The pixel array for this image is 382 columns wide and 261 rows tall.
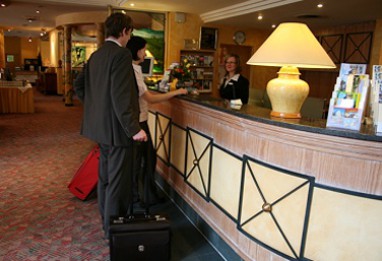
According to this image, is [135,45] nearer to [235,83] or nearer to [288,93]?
[235,83]

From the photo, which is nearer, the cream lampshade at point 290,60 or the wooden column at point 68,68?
the cream lampshade at point 290,60

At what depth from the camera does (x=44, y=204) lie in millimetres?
3309

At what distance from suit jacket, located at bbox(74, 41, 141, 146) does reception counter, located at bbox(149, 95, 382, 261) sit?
67 centimetres

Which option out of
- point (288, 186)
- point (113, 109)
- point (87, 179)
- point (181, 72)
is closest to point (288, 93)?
point (288, 186)

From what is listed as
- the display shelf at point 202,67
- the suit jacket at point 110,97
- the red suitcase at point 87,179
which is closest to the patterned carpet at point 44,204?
the red suitcase at point 87,179

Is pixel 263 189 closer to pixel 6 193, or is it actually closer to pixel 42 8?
pixel 6 193

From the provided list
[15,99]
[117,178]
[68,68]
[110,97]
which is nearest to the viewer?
[110,97]

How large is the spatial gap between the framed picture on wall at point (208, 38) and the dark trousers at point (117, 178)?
226 inches

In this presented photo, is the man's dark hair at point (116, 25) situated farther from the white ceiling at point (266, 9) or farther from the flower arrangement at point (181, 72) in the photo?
the white ceiling at point (266, 9)

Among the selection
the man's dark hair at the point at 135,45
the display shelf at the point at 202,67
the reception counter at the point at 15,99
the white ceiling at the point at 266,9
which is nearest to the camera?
the man's dark hair at the point at 135,45

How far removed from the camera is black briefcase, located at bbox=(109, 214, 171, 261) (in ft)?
7.24

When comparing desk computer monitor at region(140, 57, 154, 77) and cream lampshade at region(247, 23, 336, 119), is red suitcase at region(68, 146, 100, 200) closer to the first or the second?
desk computer monitor at region(140, 57, 154, 77)

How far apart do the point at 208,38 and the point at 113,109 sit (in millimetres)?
5945

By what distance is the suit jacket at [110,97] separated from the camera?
7.57 feet
